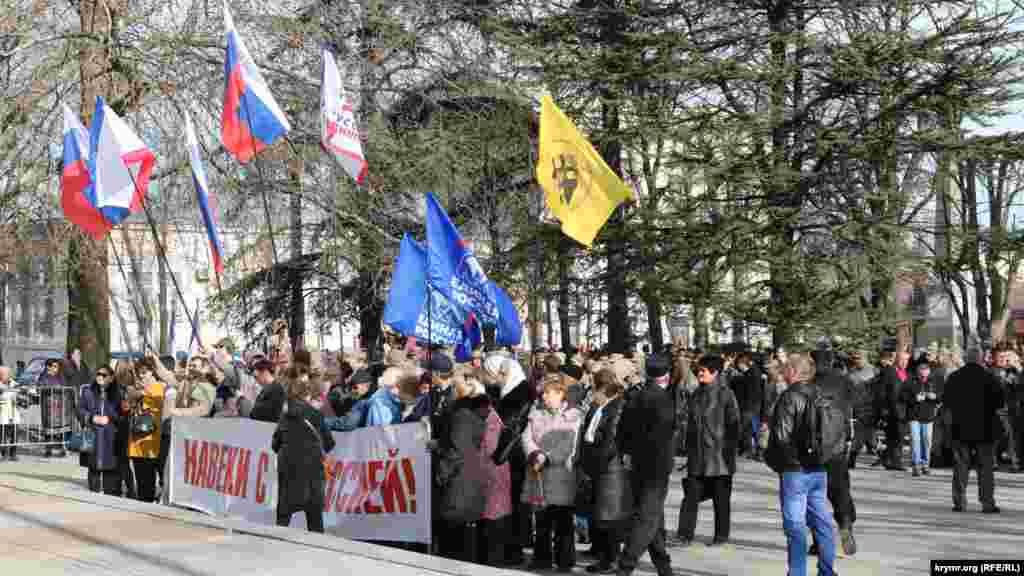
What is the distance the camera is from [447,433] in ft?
38.8

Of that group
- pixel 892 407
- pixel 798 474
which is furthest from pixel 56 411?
pixel 798 474

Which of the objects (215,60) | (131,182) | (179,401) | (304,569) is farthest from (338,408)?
(215,60)

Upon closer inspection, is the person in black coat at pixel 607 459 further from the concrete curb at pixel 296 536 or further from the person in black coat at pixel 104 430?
the person in black coat at pixel 104 430

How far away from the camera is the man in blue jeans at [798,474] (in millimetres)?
10469

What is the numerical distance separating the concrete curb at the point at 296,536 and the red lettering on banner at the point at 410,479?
0.50 meters

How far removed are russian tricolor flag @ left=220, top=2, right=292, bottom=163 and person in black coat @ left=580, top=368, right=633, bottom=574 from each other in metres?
8.33

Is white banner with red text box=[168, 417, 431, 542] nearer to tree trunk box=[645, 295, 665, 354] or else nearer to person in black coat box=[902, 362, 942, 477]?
person in black coat box=[902, 362, 942, 477]

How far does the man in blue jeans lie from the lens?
34.3 feet

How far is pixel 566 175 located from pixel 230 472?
4539mm

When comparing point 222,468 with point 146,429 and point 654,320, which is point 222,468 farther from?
point 654,320

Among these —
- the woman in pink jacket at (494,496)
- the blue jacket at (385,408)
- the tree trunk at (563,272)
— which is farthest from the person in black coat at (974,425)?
the tree trunk at (563,272)

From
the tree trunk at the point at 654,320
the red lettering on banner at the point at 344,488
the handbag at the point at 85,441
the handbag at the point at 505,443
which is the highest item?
the tree trunk at the point at 654,320

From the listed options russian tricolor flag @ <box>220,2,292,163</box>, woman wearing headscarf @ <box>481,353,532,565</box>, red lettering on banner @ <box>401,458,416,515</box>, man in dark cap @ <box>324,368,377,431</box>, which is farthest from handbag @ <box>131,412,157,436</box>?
red lettering on banner @ <box>401,458,416,515</box>

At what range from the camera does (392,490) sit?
1259cm
